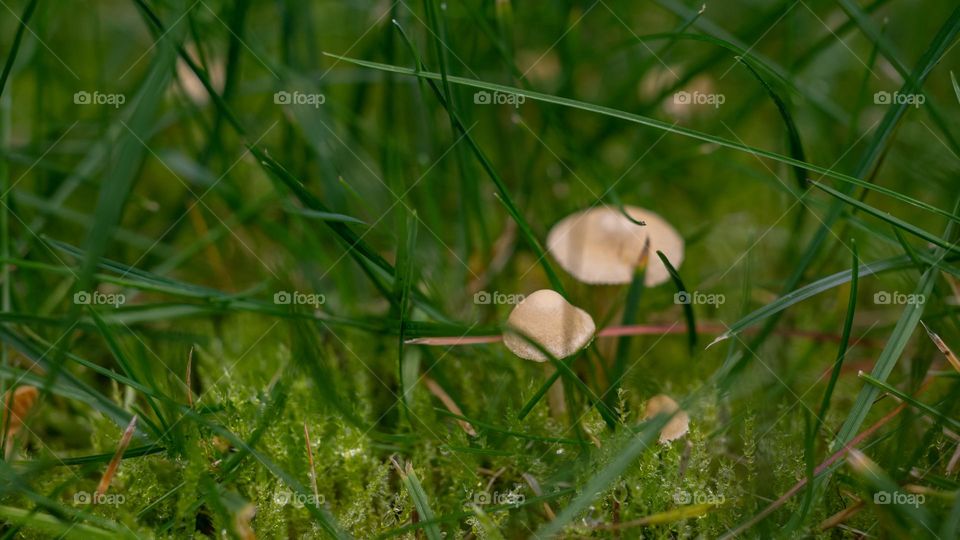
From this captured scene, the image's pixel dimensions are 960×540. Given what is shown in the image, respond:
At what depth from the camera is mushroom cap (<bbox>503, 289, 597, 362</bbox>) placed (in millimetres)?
1502

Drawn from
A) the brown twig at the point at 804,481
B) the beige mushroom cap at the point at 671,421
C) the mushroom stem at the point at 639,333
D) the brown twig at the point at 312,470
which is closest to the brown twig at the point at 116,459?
the brown twig at the point at 312,470

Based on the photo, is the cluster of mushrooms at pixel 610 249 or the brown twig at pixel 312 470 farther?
the cluster of mushrooms at pixel 610 249

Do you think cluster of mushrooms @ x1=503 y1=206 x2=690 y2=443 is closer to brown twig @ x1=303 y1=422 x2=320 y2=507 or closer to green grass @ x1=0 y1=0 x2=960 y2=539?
green grass @ x1=0 y1=0 x2=960 y2=539

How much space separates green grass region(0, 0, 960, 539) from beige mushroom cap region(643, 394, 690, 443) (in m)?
0.04

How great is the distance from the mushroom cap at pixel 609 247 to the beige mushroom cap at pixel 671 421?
0.32 metres

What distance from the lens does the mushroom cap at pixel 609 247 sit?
1.81 metres

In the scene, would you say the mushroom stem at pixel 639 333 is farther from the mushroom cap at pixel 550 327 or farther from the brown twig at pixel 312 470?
the brown twig at pixel 312 470

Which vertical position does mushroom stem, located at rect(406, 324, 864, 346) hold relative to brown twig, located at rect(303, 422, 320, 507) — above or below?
above

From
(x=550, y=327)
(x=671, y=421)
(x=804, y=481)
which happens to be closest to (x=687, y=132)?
(x=550, y=327)

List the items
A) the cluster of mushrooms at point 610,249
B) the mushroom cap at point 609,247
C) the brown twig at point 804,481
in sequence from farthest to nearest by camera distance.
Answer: the mushroom cap at point 609,247, the cluster of mushrooms at point 610,249, the brown twig at point 804,481

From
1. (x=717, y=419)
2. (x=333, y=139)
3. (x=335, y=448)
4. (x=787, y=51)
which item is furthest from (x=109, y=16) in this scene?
(x=717, y=419)

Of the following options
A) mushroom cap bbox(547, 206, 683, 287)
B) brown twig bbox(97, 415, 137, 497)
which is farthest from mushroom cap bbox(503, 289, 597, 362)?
brown twig bbox(97, 415, 137, 497)

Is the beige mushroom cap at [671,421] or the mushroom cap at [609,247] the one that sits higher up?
the mushroom cap at [609,247]

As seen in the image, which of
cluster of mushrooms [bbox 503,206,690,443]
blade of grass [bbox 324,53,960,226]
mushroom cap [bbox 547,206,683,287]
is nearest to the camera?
blade of grass [bbox 324,53,960,226]
